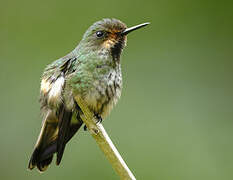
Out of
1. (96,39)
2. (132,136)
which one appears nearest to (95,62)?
(96,39)

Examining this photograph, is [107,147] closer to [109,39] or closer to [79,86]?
[79,86]

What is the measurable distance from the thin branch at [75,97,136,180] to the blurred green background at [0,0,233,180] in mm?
1430

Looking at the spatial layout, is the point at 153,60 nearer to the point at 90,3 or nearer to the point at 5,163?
the point at 90,3

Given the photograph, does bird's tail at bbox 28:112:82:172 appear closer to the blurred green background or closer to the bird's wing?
the bird's wing

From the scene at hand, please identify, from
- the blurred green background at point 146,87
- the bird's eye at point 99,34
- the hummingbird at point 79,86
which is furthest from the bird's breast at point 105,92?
the blurred green background at point 146,87

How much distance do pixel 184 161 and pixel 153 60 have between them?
0.98 meters

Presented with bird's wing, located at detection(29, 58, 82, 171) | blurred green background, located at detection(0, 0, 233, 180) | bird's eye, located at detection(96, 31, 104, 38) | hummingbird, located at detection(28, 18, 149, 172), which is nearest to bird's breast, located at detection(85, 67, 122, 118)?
hummingbird, located at detection(28, 18, 149, 172)

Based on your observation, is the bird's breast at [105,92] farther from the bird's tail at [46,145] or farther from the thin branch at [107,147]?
the bird's tail at [46,145]

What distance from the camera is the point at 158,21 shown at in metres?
4.58

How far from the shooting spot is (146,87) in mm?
4598

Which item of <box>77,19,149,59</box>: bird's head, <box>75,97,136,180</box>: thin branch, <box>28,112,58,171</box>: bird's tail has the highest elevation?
<box>77,19,149,59</box>: bird's head

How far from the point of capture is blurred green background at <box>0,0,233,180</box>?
4363 mm

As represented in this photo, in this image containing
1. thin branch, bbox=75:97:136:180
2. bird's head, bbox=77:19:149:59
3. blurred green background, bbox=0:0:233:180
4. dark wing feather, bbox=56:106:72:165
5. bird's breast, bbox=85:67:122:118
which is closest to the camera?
thin branch, bbox=75:97:136:180

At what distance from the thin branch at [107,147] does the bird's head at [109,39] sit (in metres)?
0.52
